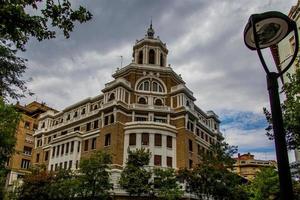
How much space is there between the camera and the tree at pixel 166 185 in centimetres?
2774

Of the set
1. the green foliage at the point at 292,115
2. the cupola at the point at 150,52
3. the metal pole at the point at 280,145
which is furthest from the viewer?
the cupola at the point at 150,52

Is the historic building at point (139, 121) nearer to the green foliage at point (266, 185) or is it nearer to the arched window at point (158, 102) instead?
the arched window at point (158, 102)

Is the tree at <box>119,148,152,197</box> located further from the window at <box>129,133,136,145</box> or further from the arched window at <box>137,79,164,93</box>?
the arched window at <box>137,79,164,93</box>

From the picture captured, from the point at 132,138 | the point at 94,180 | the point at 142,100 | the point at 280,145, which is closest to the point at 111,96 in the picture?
the point at 142,100

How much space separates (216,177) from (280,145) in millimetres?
24660

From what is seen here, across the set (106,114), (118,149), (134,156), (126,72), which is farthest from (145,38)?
(134,156)

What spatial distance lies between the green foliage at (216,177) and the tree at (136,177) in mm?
3491

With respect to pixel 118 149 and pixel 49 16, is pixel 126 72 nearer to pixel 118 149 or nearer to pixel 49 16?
pixel 118 149

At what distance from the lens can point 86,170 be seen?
2880 centimetres

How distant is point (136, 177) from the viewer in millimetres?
28375

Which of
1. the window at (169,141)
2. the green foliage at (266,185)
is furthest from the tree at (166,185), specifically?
the window at (169,141)

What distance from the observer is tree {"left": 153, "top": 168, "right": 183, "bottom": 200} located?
2774 centimetres

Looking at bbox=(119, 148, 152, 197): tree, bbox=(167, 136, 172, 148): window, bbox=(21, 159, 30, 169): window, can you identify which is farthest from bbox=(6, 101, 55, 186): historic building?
bbox=(119, 148, 152, 197): tree

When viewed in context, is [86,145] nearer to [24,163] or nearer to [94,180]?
[94,180]
